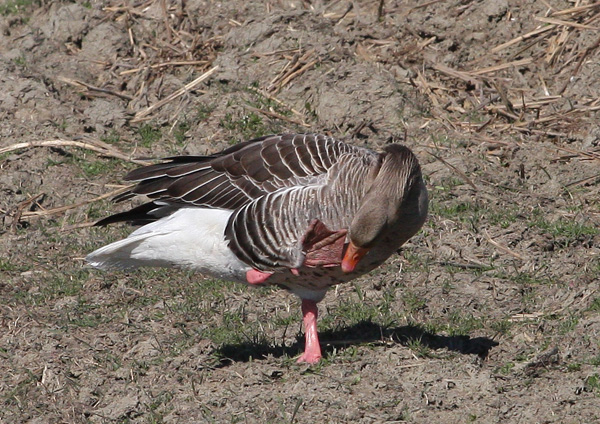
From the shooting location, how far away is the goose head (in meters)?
5.89

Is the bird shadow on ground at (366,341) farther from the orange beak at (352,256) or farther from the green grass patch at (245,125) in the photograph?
the green grass patch at (245,125)

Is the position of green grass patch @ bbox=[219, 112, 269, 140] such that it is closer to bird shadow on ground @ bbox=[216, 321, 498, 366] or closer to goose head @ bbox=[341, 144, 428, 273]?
bird shadow on ground @ bbox=[216, 321, 498, 366]

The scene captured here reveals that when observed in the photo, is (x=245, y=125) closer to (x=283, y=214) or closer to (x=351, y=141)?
(x=351, y=141)

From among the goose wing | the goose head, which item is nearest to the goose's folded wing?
the goose wing

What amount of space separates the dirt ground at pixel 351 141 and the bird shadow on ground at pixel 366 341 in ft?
0.08

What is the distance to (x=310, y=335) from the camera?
21.2 feet

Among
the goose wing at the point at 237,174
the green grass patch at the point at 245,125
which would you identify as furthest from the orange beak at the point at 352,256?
the green grass patch at the point at 245,125

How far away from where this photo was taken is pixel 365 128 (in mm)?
9750

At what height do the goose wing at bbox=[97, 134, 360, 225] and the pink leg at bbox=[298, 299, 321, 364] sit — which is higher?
the goose wing at bbox=[97, 134, 360, 225]

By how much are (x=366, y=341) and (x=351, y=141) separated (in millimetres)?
3439

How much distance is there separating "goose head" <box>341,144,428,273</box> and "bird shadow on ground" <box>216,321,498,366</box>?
0.81m

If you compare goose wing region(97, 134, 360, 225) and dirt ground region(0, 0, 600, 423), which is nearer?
dirt ground region(0, 0, 600, 423)

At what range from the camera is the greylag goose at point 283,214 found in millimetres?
6004

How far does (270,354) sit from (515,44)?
5748 millimetres
